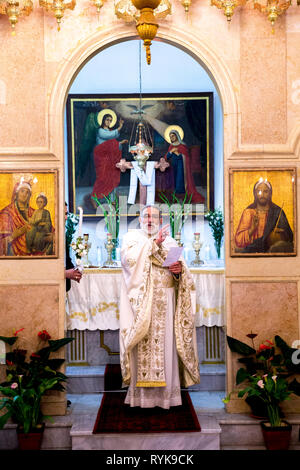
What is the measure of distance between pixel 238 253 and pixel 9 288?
245 centimetres

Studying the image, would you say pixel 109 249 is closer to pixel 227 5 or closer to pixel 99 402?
pixel 99 402

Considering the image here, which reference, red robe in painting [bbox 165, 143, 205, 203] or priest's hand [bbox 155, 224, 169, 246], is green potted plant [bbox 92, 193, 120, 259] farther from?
priest's hand [bbox 155, 224, 169, 246]

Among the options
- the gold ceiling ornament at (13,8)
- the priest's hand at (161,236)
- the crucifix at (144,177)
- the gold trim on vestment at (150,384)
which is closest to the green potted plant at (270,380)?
the gold trim on vestment at (150,384)

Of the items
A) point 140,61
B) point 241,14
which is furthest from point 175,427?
point 140,61

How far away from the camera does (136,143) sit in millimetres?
8742

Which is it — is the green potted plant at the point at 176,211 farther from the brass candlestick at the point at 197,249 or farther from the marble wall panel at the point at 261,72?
the marble wall panel at the point at 261,72

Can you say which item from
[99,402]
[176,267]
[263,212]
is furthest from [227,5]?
[99,402]

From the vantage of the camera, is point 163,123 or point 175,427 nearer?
point 175,427

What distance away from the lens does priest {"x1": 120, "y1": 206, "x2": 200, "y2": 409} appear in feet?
18.7

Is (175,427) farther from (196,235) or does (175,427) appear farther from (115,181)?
(115,181)

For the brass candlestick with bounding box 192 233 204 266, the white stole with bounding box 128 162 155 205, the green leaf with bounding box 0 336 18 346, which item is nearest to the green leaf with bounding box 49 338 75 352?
the green leaf with bounding box 0 336 18 346

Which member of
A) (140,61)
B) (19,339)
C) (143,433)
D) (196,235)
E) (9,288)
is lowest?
(143,433)

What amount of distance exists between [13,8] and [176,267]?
10.2 feet

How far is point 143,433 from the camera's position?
5.24m
